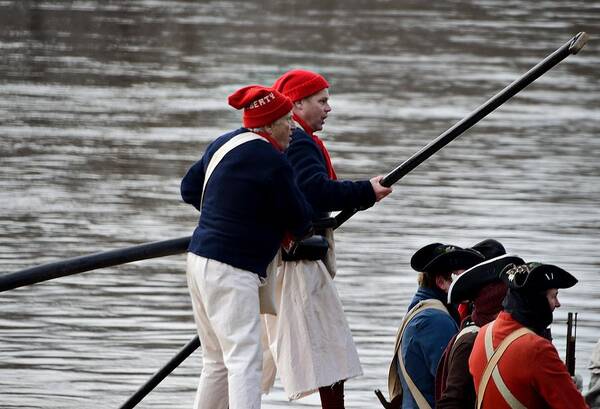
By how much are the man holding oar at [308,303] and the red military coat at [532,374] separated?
173 cm

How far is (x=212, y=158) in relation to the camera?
20.9ft

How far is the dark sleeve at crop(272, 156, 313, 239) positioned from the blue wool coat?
698mm

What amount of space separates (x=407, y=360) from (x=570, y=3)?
36817 mm

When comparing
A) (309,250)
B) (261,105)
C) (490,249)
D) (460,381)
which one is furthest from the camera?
(490,249)

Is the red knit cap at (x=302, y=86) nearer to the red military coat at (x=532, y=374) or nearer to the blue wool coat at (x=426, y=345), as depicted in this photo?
the blue wool coat at (x=426, y=345)

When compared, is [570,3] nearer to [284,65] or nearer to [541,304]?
[284,65]

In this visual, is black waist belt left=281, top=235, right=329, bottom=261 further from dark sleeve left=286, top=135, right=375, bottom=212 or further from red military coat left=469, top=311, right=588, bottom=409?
red military coat left=469, top=311, right=588, bottom=409

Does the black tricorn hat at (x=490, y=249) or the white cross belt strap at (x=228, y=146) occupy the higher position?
the white cross belt strap at (x=228, y=146)

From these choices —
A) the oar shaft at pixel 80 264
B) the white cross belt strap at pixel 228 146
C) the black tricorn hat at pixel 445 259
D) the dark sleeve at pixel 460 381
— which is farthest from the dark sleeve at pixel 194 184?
the dark sleeve at pixel 460 381

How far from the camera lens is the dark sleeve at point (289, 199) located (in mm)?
6199

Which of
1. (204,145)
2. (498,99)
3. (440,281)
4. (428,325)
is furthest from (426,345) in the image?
(204,145)

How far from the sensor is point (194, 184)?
6656mm

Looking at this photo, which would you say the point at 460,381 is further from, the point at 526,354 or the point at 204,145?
the point at 204,145

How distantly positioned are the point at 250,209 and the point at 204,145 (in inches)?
521
